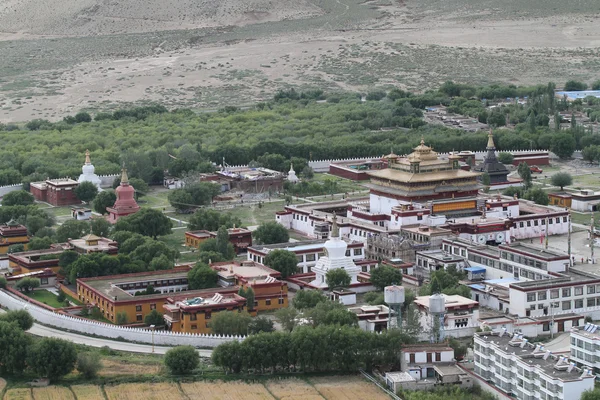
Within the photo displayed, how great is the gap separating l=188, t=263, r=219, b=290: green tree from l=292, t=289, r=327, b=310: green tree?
12.6 ft

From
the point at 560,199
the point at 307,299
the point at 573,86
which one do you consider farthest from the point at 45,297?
the point at 573,86

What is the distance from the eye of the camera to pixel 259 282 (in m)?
55.8

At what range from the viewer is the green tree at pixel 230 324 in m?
50.5

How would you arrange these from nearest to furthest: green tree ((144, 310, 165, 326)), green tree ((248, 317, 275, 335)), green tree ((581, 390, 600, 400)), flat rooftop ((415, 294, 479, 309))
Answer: green tree ((581, 390, 600, 400)) → green tree ((248, 317, 275, 335)) → flat rooftop ((415, 294, 479, 309)) → green tree ((144, 310, 165, 326))

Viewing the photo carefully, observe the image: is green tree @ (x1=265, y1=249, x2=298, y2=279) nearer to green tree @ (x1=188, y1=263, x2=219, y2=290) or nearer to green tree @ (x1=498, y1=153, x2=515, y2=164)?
green tree @ (x1=188, y1=263, x2=219, y2=290)

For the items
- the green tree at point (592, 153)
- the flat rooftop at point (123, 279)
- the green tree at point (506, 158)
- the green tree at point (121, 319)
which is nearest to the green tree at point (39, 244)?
the flat rooftop at point (123, 279)

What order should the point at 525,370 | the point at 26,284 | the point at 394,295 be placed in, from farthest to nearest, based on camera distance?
the point at 26,284 → the point at 394,295 → the point at 525,370

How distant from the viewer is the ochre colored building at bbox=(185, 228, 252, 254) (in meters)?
65.7

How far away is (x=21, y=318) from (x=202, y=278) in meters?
7.87

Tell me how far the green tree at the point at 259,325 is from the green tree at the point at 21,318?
749cm

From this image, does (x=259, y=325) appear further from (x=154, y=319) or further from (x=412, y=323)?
(x=412, y=323)

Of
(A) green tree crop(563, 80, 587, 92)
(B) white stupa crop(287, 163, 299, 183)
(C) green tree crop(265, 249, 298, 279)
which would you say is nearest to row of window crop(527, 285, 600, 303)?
(C) green tree crop(265, 249, 298, 279)

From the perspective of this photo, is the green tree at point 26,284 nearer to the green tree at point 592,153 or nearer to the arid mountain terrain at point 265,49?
the green tree at point 592,153

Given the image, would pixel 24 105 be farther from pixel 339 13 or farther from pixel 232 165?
pixel 339 13
